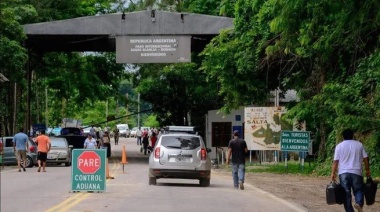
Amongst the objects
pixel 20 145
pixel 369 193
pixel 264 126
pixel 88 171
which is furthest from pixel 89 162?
pixel 264 126

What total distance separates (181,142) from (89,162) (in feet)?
15.3

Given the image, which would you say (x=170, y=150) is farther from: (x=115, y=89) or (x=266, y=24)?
(x=115, y=89)

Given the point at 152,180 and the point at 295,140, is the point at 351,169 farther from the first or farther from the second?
the point at 295,140

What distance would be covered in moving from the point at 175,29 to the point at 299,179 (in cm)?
1567

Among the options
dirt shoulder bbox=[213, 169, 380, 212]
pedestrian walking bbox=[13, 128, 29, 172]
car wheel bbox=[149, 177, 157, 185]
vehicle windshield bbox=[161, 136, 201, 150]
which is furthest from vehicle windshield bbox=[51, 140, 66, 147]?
vehicle windshield bbox=[161, 136, 201, 150]

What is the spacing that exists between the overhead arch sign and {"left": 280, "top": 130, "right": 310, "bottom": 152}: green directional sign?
34.4 ft

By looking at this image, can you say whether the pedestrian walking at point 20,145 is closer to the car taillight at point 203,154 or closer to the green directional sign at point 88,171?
the car taillight at point 203,154

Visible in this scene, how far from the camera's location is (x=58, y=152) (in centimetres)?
3931

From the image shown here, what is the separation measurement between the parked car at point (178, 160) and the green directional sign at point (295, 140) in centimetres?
937

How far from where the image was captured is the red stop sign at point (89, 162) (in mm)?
20275

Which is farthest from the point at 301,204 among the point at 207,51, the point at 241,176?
the point at 207,51

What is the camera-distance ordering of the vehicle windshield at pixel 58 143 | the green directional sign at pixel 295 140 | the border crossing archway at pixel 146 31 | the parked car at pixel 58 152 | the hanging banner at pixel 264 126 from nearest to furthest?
1. the green directional sign at pixel 295 140
2. the hanging banner at pixel 264 126
3. the parked car at pixel 58 152
4. the vehicle windshield at pixel 58 143
5. the border crossing archway at pixel 146 31

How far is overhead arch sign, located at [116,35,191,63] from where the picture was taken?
1672 inches

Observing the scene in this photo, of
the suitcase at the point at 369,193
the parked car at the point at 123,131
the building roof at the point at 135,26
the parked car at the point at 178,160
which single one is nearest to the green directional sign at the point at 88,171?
the parked car at the point at 178,160
